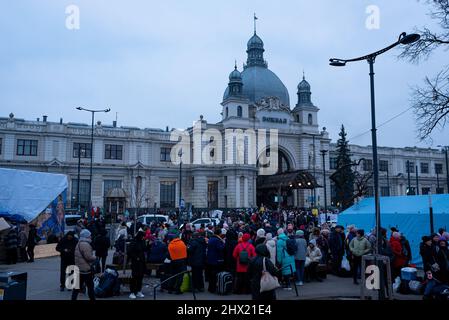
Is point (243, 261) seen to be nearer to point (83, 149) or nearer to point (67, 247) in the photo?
point (67, 247)

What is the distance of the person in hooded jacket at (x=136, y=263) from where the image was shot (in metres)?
10.8

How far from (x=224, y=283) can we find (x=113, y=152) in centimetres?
4245

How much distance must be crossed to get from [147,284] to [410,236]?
36.1ft

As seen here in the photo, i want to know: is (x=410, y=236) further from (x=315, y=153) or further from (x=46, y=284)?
(x=315, y=153)

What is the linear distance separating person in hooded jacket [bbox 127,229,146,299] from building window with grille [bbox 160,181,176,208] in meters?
41.1

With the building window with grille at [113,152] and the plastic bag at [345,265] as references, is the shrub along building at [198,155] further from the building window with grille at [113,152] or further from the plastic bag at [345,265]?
the plastic bag at [345,265]

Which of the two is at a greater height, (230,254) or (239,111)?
(239,111)

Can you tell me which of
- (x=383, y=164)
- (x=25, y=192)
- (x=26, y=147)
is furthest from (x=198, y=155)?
(x=383, y=164)

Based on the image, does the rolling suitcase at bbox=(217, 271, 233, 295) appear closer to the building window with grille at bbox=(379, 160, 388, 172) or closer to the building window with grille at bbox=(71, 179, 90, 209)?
the building window with grille at bbox=(71, 179, 90, 209)

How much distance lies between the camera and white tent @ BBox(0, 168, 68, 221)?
64.3 ft

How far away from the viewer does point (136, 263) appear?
10828 mm

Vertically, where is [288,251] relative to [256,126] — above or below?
below
